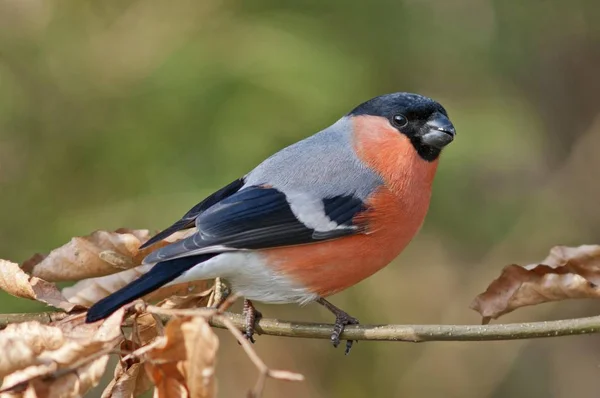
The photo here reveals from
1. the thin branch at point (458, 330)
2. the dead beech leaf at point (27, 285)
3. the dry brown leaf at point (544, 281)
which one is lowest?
the dead beech leaf at point (27, 285)

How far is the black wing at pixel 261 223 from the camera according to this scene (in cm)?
254

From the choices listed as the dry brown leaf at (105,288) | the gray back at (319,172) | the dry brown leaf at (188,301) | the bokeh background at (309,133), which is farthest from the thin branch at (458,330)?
the bokeh background at (309,133)

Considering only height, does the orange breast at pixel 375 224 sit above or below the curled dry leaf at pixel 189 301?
above

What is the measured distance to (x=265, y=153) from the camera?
3604mm

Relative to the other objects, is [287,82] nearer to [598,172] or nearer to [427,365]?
[427,365]

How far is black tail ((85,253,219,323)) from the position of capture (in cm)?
197

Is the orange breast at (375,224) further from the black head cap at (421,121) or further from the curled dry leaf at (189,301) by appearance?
the curled dry leaf at (189,301)

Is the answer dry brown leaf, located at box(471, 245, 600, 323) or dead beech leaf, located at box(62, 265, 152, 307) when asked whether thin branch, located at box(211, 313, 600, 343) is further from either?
dead beech leaf, located at box(62, 265, 152, 307)

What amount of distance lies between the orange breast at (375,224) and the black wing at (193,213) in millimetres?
260

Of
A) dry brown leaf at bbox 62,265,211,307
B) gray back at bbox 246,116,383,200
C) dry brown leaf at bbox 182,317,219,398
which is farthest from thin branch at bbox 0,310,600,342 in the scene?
gray back at bbox 246,116,383,200

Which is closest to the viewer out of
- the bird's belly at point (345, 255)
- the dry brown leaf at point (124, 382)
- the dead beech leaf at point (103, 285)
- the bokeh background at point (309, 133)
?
the dry brown leaf at point (124, 382)

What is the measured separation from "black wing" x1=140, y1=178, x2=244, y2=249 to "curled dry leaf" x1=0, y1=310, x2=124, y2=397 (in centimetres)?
64

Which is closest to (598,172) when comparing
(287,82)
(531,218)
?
(531,218)

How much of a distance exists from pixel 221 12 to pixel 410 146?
1.46 meters
